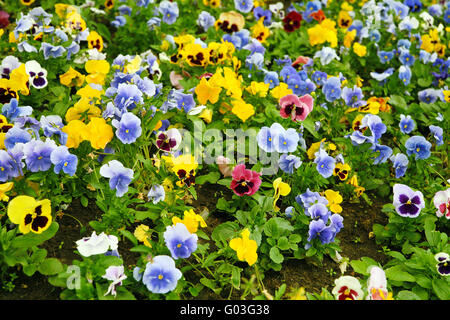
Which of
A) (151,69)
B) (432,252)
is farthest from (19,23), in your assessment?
(432,252)

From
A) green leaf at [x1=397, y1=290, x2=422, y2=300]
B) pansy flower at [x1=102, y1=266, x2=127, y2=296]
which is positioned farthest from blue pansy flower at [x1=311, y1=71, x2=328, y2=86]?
pansy flower at [x1=102, y1=266, x2=127, y2=296]

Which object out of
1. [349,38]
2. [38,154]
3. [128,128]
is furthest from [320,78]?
[38,154]

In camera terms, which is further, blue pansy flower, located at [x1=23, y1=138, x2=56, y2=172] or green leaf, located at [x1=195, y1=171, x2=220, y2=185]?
green leaf, located at [x1=195, y1=171, x2=220, y2=185]

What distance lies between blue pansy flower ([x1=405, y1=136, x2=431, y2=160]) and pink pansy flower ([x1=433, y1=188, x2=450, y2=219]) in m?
0.47

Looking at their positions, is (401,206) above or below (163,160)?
below

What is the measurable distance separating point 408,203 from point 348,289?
30.3 inches

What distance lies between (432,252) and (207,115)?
4.93 ft

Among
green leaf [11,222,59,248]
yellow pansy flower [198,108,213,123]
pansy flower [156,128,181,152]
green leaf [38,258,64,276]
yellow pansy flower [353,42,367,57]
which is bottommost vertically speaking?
green leaf [38,258,64,276]

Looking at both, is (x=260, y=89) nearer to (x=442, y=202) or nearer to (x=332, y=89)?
(x=332, y=89)

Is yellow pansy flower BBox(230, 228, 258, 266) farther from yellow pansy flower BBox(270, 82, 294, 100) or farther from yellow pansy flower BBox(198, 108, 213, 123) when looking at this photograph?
yellow pansy flower BBox(270, 82, 294, 100)

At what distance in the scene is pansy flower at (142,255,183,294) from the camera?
221 cm

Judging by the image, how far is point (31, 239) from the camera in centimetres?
234

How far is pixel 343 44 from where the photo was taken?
15.0 feet
